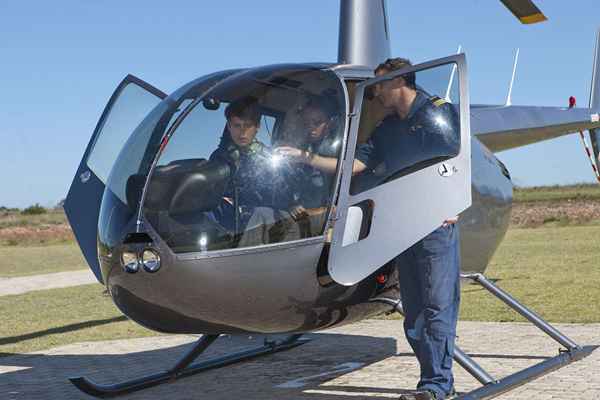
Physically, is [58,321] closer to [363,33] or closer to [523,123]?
[523,123]

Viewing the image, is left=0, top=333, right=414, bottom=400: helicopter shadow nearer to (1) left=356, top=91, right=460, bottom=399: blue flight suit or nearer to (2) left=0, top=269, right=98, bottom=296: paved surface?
(1) left=356, top=91, right=460, bottom=399: blue flight suit

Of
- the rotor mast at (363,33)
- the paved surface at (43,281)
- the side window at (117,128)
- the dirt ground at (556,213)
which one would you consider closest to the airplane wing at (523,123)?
the rotor mast at (363,33)

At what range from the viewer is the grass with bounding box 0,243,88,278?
23.5 meters

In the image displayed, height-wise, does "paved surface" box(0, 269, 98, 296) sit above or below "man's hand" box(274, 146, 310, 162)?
below

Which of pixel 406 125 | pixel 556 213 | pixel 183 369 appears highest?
pixel 406 125

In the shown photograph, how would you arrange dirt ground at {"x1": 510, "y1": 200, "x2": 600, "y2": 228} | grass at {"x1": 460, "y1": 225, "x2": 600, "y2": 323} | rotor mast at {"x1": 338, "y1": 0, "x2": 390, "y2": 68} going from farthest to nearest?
dirt ground at {"x1": 510, "y1": 200, "x2": 600, "y2": 228}
grass at {"x1": 460, "y1": 225, "x2": 600, "y2": 323}
rotor mast at {"x1": 338, "y1": 0, "x2": 390, "y2": 68}

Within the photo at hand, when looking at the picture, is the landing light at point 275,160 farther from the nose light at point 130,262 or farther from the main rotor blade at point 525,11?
the main rotor blade at point 525,11

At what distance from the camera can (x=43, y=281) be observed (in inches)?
762

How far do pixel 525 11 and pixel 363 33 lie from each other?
112 inches

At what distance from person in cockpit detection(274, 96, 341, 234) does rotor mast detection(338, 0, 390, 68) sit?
1.93m

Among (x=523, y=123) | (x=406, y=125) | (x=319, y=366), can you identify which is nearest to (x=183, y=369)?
(x=319, y=366)

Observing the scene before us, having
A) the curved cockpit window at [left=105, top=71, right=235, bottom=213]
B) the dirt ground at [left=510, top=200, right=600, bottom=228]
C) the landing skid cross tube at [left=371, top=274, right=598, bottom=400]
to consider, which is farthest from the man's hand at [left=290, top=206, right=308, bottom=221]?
the dirt ground at [left=510, top=200, right=600, bottom=228]

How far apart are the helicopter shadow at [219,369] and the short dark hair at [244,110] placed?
1.56 metres

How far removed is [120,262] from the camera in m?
4.94
